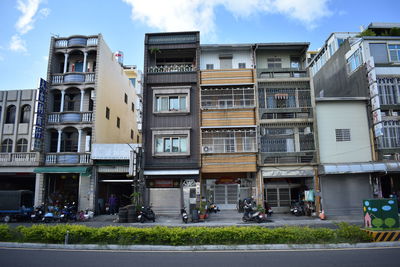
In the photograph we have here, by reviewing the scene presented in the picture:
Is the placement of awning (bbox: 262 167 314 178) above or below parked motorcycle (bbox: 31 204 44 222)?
above

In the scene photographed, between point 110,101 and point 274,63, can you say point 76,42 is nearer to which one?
point 110,101

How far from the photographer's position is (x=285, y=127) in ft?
72.0

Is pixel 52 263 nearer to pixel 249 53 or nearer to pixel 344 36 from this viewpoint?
pixel 249 53

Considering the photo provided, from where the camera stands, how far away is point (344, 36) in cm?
2759

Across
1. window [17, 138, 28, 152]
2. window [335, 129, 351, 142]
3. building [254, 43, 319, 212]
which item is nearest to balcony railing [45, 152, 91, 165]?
window [17, 138, 28, 152]

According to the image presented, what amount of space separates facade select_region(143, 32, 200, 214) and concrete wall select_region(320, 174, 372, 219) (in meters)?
9.80

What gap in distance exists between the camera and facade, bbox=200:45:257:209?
21359mm

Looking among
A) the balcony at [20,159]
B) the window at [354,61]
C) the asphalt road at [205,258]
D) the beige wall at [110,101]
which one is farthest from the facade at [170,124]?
the window at [354,61]

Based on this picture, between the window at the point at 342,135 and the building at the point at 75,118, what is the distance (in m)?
19.2

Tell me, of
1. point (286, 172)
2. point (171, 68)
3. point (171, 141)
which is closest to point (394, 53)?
point (286, 172)

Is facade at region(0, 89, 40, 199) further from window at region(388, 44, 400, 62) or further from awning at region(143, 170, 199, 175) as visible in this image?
window at region(388, 44, 400, 62)

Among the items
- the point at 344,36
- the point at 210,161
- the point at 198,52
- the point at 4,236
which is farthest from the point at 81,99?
the point at 344,36

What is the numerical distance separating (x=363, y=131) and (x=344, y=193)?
5.07 meters

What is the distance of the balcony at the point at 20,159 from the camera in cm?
2177
